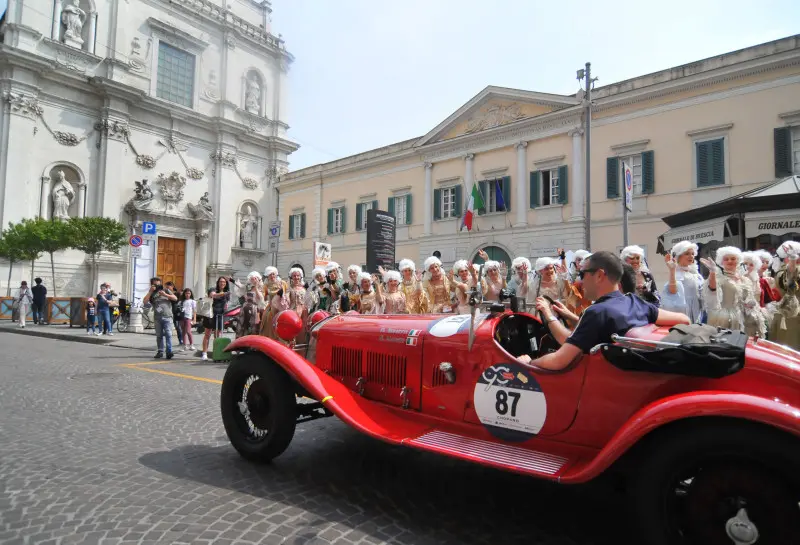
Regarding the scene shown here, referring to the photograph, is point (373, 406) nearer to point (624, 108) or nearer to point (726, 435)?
point (726, 435)

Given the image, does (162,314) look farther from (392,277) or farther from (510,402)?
(510,402)

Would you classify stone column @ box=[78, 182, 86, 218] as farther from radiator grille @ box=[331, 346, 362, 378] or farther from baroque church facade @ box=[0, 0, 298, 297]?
radiator grille @ box=[331, 346, 362, 378]

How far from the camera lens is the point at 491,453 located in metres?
2.80

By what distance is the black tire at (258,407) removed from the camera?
11.9 feet

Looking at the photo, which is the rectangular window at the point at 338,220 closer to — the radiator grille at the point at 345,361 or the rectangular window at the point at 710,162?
the rectangular window at the point at 710,162

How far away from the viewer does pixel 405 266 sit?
A: 324 inches

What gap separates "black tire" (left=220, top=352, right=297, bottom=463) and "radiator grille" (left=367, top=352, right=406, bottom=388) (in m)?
0.63

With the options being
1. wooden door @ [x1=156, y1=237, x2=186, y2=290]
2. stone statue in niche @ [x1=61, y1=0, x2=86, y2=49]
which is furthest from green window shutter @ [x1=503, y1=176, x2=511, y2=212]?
stone statue in niche @ [x1=61, y1=0, x2=86, y2=49]

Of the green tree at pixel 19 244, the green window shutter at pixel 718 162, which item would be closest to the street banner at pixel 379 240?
the green window shutter at pixel 718 162

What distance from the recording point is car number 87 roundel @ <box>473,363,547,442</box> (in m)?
2.81

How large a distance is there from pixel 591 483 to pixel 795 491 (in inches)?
59.0

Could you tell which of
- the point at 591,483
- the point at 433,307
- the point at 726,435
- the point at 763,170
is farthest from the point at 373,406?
the point at 763,170

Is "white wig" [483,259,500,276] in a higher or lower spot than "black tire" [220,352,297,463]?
higher

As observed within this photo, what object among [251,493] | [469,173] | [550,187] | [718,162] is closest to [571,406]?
[251,493]
